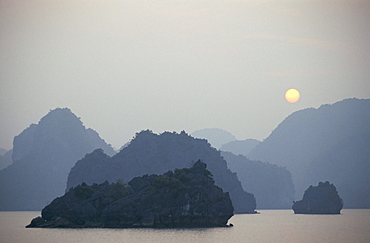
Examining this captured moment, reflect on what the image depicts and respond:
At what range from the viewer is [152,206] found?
523ft

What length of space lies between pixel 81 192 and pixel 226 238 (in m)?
51.8

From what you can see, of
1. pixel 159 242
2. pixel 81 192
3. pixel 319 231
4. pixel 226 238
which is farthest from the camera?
pixel 81 192

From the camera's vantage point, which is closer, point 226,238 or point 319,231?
point 226,238

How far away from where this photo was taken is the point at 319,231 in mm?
158750

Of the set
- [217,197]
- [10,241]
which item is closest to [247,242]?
[217,197]

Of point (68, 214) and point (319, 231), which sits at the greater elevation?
point (68, 214)

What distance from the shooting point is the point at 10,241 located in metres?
127

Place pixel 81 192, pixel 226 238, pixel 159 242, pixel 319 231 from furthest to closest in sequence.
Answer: pixel 81 192 → pixel 319 231 → pixel 226 238 → pixel 159 242

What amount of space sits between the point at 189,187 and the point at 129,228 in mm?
17445

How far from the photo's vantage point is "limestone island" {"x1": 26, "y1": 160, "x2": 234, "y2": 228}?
159 m

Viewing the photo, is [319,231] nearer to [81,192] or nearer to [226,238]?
[226,238]

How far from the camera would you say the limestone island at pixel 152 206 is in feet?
521

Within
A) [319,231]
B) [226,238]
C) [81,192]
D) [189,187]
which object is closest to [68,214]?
[81,192]

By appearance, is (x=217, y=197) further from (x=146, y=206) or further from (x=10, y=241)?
(x=10, y=241)
